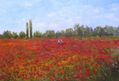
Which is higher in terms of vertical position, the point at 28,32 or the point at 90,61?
the point at 28,32

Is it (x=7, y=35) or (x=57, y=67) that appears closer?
(x=57, y=67)

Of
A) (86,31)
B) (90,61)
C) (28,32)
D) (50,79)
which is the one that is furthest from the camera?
(86,31)

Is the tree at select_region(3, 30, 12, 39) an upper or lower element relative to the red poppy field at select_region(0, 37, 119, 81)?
upper

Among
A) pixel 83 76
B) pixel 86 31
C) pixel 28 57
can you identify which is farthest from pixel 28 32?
pixel 83 76

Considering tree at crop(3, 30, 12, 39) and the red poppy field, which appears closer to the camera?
the red poppy field

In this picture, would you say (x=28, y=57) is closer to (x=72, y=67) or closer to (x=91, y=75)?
(x=72, y=67)

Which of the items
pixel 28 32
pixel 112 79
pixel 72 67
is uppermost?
pixel 28 32

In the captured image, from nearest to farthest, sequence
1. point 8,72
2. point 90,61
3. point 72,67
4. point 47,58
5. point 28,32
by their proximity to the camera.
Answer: point 8,72
point 72,67
point 90,61
point 47,58
point 28,32

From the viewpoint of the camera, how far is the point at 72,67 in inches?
238

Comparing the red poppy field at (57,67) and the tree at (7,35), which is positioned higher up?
the tree at (7,35)

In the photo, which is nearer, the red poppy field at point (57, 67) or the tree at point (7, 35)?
the red poppy field at point (57, 67)

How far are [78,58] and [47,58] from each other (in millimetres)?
1464

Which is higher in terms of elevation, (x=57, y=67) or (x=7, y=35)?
(x=7, y=35)

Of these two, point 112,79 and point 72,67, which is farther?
point 72,67
